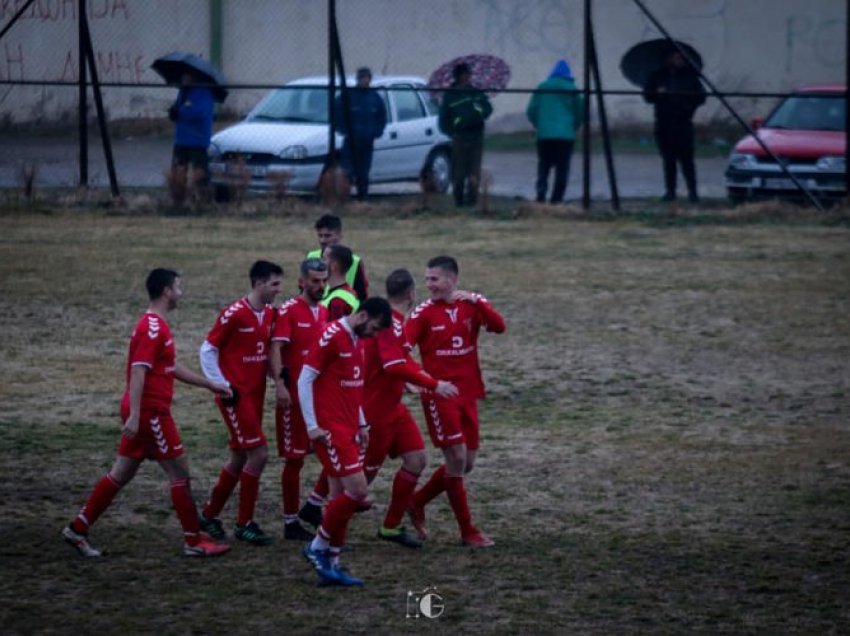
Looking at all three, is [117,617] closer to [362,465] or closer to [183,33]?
[362,465]

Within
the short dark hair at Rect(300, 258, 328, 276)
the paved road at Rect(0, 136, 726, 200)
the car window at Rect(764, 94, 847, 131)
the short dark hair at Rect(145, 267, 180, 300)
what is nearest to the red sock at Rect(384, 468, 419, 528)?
the short dark hair at Rect(300, 258, 328, 276)

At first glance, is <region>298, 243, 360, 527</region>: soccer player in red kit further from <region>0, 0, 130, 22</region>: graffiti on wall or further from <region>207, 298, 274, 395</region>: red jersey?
<region>0, 0, 130, 22</region>: graffiti on wall

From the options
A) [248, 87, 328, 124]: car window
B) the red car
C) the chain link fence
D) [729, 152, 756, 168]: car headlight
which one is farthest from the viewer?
the chain link fence

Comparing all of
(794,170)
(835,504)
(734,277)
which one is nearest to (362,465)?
(835,504)

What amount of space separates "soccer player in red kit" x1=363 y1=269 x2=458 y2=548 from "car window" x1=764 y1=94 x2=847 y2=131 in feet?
46.8

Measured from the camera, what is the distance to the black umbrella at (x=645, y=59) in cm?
2248

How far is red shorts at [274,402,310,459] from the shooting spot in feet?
28.8

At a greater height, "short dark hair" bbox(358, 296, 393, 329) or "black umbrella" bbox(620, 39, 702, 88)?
"black umbrella" bbox(620, 39, 702, 88)

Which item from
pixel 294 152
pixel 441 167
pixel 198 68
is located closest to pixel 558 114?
pixel 441 167

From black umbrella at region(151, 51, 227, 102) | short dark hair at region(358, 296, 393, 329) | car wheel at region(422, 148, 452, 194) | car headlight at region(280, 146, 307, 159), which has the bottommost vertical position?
short dark hair at region(358, 296, 393, 329)

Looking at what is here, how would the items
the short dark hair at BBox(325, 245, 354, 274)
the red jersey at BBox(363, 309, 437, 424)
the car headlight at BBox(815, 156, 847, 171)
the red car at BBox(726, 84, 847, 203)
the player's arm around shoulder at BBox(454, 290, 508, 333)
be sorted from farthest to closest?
the red car at BBox(726, 84, 847, 203) < the car headlight at BBox(815, 156, 847, 171) < the short dark hair at BBox(325, 245, 354, 274) < the player's arm around shoulder at BBox(454, 290, 508, 333) < the red jersey at BBox(363, 309, 437, 424)

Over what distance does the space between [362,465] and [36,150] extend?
15762mm

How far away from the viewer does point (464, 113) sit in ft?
69.7

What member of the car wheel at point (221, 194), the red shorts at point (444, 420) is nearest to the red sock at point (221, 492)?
the red shorts at point (444, 420)
